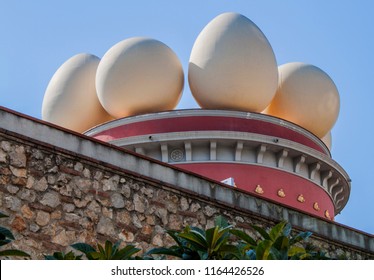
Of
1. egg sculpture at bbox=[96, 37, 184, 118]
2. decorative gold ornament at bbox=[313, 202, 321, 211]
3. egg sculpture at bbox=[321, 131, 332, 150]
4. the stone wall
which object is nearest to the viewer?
the stone wall

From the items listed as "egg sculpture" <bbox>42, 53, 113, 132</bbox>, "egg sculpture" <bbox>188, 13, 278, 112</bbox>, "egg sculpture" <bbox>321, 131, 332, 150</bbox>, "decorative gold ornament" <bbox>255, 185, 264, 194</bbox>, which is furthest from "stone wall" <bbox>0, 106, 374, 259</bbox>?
"egg sculpture" <bbox>321, 131, 332, 150</bbox>

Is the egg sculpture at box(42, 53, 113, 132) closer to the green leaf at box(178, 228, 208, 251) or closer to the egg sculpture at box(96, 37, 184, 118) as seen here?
the egg sculpture at box(96, 37, 184, 118)

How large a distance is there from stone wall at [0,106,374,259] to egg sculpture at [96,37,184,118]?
9.90 m

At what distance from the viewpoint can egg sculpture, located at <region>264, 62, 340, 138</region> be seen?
886 inches

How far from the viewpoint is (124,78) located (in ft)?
69.1

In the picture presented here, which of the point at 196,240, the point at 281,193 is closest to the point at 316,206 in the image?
the point at 281,193

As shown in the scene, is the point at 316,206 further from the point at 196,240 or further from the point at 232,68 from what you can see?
the point at 196,240

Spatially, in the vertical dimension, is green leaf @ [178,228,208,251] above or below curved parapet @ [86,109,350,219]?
below

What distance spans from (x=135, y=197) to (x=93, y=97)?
41.3ft

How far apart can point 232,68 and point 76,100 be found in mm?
4183

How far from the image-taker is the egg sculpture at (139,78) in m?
21.0
